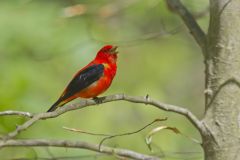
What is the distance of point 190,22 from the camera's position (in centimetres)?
294

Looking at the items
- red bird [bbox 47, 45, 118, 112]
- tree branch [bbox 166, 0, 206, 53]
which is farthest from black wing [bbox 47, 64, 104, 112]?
tree branch [bbox 166, 0, 206, 53]

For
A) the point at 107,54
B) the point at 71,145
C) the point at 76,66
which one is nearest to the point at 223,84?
the point at 71,145

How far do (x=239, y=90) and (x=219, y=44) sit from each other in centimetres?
23

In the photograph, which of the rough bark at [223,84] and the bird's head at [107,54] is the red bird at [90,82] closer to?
the bird's head at [107,54]

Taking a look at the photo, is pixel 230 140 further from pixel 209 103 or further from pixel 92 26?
pixel 92 26

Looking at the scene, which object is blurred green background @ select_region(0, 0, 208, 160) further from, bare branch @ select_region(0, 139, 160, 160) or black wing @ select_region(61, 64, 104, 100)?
bare branch @ select_region(0, 139, 160, 160)

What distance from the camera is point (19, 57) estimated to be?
569 cm

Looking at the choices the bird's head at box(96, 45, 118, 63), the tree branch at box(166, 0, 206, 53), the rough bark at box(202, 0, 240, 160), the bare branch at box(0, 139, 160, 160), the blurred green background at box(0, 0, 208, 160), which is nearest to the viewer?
the bare branch at box(0, 139, 160, 160)

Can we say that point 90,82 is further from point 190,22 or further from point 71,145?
point 71,145

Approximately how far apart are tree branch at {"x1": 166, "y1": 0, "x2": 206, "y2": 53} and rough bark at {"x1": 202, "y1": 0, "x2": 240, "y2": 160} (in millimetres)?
60

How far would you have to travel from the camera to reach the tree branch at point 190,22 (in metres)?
2.88

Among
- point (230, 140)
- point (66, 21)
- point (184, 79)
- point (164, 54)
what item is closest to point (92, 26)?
point (66, 21)

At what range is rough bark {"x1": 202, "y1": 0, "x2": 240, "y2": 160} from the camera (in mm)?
2709

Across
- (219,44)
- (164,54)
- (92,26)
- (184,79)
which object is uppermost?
(219,44)
